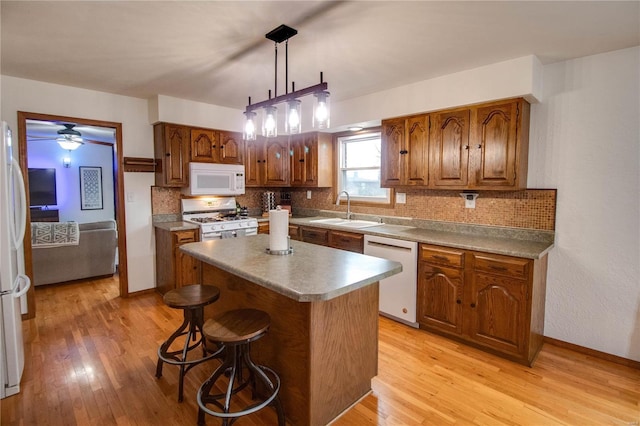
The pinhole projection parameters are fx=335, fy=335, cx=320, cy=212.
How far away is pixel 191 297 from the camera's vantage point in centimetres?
217

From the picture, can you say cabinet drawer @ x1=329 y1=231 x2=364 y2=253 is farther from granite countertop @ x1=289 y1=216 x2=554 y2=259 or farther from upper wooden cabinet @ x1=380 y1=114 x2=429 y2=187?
upper wooden cabinet @ x1=380 y1=114 x2=429 y2=187

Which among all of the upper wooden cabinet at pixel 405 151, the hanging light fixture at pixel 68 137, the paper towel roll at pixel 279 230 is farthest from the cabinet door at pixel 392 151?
the hanging light fixture at pixel 68 137

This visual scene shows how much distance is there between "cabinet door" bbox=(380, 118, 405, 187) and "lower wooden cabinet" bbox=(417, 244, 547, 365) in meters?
0.85

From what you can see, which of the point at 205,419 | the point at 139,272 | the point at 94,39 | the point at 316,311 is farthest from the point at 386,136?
the point at 139,272

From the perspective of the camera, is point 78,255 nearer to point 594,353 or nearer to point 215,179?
point 215,179

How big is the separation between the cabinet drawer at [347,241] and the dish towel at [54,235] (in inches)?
132

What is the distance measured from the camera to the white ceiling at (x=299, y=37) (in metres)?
1.91

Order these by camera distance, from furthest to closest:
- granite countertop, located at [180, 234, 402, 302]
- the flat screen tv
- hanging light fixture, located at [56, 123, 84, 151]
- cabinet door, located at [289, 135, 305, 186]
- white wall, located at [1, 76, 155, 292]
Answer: the flat screen tv
hanging light fixture, located at [56, 123, 84, 151]
cabinet door, located at [289, 135, 305, 186]
white wall, located at [1, 76, 155, 292]
granite countertop, located at [180, 234, 402, 302]

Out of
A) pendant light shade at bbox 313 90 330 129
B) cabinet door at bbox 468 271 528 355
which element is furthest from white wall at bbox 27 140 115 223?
cabinet door at bbox 468 271 528 355

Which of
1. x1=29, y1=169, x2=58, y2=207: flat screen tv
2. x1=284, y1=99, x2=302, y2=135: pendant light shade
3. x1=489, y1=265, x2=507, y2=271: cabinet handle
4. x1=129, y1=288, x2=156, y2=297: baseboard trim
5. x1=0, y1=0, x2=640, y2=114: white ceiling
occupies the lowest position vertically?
x1=129, y1=288, x2=156, y2=297: baseboard trim

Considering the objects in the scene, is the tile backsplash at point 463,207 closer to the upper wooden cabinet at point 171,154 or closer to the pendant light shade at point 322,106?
the upper wooden cabinet at point 171,154

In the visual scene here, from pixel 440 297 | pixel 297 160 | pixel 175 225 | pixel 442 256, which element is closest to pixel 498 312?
pixel 440 297

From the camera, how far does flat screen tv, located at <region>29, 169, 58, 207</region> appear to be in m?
6.70

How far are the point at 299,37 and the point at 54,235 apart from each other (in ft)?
13.2
